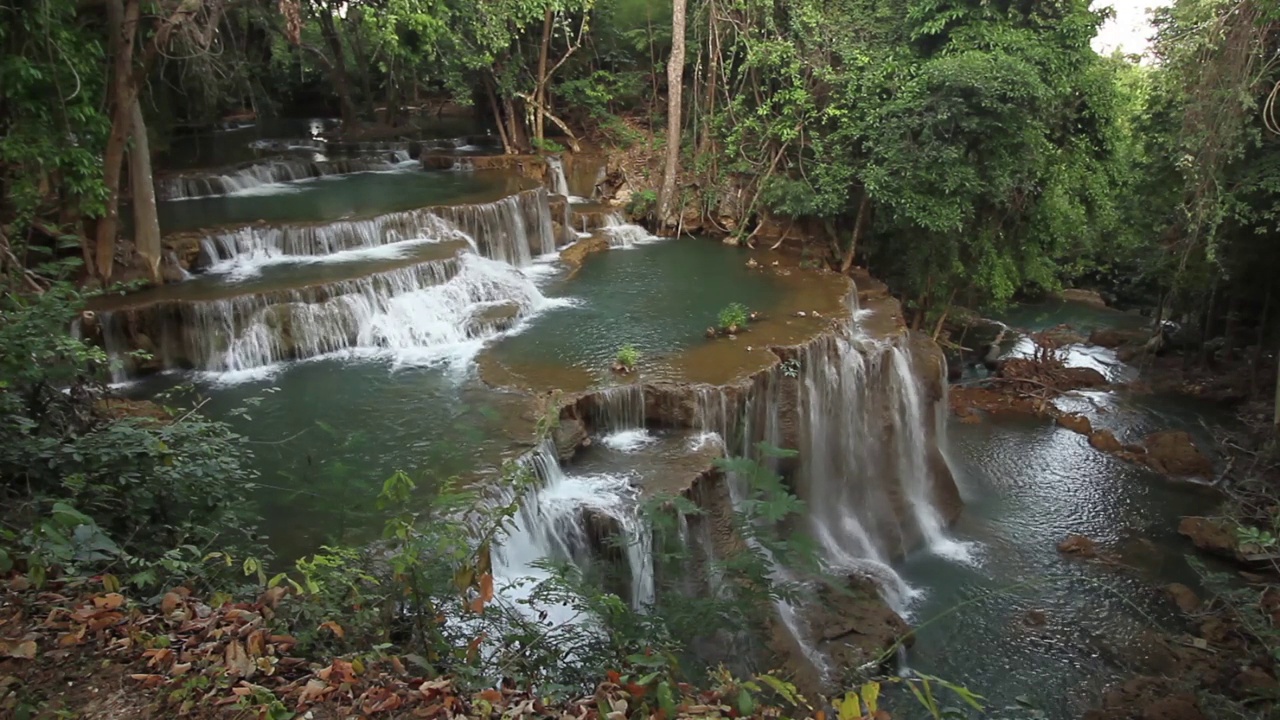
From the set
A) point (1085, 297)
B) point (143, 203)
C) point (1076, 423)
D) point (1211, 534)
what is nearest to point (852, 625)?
point (1211, 534)

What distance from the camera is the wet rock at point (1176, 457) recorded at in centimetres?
1215

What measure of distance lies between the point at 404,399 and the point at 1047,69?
10.5 m

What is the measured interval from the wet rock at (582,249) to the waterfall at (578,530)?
7398mm

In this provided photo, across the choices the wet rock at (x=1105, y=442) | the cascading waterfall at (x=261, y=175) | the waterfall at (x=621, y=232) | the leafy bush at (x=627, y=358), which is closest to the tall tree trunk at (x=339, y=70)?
the cascading waterfall at (x=261, y=175)

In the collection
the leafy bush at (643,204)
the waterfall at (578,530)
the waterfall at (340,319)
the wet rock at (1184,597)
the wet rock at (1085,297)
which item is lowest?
the wet rock at (1184,597)

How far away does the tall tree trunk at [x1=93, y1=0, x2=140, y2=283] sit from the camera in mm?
9414

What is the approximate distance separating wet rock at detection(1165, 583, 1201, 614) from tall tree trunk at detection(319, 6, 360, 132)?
18.9 meters

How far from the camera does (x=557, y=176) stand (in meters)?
17.8

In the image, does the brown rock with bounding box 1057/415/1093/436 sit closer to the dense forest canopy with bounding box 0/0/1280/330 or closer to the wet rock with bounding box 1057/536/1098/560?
the dense forest canopy with bounding box 0/0/1280/330

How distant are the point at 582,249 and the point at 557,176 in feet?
11.4

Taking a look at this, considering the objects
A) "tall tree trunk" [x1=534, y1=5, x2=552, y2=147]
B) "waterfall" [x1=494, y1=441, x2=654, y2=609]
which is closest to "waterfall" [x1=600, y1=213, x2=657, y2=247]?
"tall tree trunk" [x1=534, y1=5, x2=552, y2=147]

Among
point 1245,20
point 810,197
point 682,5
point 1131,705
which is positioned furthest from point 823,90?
point 1131,705

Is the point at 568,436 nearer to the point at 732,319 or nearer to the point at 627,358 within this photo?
the point at 627,358

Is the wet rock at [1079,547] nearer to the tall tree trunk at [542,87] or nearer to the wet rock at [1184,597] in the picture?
the wet rock at [1184,597]
